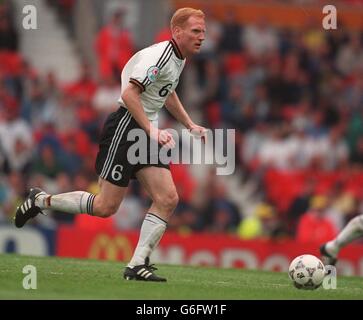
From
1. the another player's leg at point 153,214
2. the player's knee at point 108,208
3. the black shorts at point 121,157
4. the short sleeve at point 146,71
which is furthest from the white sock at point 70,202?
the short sleeve at point 146,71

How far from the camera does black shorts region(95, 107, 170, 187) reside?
10.2 metres

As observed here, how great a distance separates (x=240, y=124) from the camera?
19719 mm

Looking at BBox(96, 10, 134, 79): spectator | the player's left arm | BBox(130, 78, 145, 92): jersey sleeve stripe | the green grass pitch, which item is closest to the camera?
the green grass pitch

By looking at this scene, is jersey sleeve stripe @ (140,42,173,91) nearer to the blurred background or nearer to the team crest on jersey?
the team crest on jersey

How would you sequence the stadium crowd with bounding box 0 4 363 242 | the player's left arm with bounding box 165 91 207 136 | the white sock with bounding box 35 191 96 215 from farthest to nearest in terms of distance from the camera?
the stadium crowd with bounding box 0 4 363 242 < the player's left arm with bounding box 165 91 207 136 < the white sock with bounding box 35 191 96 215

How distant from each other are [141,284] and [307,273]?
149cm

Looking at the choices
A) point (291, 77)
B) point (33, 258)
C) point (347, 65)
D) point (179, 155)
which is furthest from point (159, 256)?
point (347, 65)

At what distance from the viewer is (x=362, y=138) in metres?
19.4

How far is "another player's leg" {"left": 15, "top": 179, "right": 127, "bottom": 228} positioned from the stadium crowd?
5.78 metres

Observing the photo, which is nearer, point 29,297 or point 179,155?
point 29,297

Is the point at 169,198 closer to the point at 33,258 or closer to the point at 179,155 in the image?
the point at 33,258

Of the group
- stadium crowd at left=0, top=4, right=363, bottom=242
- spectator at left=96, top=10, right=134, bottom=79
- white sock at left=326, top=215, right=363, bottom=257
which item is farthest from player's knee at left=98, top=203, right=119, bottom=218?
spectator at left=96, top=10, right=134, bottom=79

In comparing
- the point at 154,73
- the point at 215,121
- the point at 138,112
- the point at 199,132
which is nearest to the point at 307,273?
the point at 199,132

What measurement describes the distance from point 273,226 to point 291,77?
3.80m
